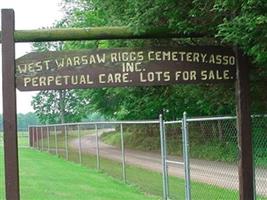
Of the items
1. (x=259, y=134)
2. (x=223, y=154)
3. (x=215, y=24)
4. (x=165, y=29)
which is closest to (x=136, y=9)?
(x=165, y=29)

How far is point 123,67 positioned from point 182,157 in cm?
764

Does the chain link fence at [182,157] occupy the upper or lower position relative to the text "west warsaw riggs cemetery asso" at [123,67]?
lower

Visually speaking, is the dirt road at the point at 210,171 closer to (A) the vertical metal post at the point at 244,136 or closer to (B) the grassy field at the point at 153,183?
(B) the grassy field at the point at 153,183

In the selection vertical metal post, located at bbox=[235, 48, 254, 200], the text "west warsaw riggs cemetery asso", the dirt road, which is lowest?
the dirt road

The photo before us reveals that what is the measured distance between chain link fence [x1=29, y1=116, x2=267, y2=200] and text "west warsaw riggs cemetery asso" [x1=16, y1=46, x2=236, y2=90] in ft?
4.17

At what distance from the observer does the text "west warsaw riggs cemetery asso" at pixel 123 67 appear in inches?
316

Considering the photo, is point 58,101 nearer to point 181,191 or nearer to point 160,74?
point 181,191

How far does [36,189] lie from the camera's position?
1741cm

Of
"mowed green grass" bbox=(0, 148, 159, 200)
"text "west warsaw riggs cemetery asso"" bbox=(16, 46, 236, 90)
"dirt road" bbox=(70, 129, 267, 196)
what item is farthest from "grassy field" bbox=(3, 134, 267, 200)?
"text "west warsaw riggs cemetery asso"" bbox=(16, 46, 236, 90)

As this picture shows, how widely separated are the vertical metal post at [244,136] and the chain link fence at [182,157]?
0.82 m

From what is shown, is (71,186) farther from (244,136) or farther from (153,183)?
(244,136)

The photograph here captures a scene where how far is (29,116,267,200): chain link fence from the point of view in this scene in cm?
1104

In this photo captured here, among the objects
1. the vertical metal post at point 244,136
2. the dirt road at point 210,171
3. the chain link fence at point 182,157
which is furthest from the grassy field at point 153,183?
the vertical metal post at point 244,136

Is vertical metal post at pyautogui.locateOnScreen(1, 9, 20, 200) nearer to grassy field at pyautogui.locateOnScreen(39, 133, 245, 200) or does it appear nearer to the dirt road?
the dirt road
